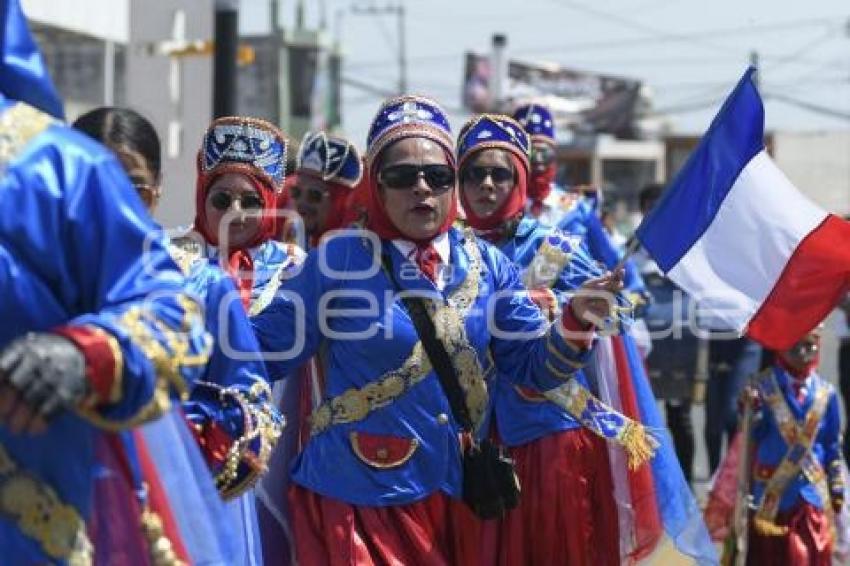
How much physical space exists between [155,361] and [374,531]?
2.24 m

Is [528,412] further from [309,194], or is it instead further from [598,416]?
[309,194]

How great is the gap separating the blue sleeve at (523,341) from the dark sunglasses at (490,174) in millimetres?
1855

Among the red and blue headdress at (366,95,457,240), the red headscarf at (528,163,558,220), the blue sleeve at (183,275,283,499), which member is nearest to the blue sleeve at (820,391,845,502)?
the red headscarf at (528,163,558,220)

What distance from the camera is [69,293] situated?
3.40 meters

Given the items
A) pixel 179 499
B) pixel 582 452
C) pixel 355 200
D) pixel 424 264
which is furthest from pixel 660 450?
pixel 179 499

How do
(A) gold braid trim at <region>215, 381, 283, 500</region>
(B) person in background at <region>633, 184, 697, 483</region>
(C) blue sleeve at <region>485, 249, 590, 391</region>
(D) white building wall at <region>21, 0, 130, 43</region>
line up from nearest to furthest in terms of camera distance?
(A) gold braid trim at <region>215, 381, 283, 500</region>
(C) blue sleeve at <region>485, 249, 590, 391</region>
(B) person in background at <region>633, 184, 697, 483</region>
(D) white building wall at <region>21, 0, 130, 43</region>

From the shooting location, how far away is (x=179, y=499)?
3678 millimetres

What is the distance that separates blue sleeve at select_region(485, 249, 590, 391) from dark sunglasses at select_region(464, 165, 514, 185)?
1855 mm

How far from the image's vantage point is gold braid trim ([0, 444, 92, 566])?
3.39m

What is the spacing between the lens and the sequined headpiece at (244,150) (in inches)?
254

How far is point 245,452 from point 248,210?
2363 mm

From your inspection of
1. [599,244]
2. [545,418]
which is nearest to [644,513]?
[545,418]

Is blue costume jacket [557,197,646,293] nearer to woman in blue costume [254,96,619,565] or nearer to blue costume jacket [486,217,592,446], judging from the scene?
blue costume jacket [486,217,592,446]

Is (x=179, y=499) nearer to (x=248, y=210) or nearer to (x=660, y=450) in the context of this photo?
(x=248, y=210)
